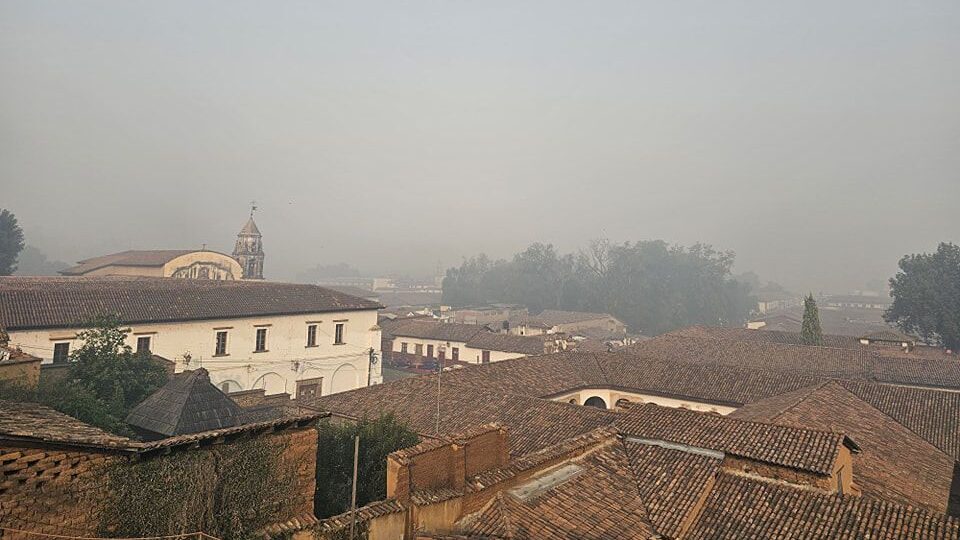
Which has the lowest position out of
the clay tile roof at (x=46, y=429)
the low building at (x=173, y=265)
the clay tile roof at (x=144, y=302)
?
the clay tile roof at (x=46, y=429)

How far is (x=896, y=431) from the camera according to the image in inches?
685

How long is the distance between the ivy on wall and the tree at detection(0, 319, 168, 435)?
10.2 metres

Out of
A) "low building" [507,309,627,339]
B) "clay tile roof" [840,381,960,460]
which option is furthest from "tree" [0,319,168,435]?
"low building" [507,309,627,339]

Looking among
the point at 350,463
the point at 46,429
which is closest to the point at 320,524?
the point at 46,429

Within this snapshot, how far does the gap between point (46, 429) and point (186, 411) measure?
29.2ft

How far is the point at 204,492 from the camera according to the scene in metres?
7.30

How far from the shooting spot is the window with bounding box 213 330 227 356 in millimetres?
30141

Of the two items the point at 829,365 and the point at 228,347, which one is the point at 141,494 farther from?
the point at 829,365

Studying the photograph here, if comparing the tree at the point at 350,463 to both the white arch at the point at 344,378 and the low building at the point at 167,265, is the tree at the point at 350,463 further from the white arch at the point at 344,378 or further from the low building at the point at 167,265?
the low building at the point at 167,265

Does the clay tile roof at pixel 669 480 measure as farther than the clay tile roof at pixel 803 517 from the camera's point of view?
Yes

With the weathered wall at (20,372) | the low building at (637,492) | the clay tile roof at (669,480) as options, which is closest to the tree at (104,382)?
the weathered wall at (20,372)

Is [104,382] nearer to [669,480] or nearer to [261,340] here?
[261,340]

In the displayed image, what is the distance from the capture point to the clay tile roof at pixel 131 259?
52653 millimetres

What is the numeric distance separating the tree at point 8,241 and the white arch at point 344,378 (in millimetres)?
40807
